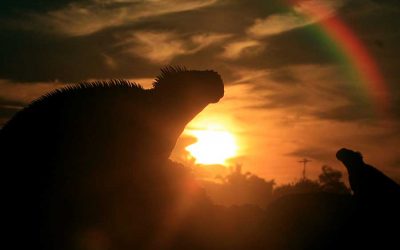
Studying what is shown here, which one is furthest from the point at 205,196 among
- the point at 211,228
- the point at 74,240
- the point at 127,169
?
the point at 74,240

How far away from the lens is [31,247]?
331 centimetres

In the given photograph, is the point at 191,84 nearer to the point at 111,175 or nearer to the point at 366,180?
the point at 111,175

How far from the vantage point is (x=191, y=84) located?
13.4 ft

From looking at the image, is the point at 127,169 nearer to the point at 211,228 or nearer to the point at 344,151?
the point at 211,228

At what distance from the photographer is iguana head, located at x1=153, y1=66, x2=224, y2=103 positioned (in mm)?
4020

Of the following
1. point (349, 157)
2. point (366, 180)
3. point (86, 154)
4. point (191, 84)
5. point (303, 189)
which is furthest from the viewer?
point (303, 189)

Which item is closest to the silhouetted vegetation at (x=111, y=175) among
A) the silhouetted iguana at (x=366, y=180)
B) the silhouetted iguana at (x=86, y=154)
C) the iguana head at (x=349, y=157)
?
the silhouetted iguana at (x=86, y=154)

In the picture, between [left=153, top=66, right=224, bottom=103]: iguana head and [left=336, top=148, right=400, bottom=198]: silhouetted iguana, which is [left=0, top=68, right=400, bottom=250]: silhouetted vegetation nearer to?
[left=153, top=66, right=224, bottom=103]: iguana head

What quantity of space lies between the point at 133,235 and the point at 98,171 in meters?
0.56

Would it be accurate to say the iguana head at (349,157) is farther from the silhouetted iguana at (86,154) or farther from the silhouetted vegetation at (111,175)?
the silhouetted iguana at (86,154)

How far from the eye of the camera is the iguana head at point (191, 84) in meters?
4.02

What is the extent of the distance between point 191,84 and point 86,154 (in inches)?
44.4

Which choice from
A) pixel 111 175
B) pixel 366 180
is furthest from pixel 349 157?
pixel 111 175

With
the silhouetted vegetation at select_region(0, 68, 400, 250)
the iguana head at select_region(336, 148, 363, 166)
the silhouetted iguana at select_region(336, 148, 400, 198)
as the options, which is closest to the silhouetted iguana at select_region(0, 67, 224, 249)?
the silhouetted vegetation at select_region(0, 68, 400, 250)
